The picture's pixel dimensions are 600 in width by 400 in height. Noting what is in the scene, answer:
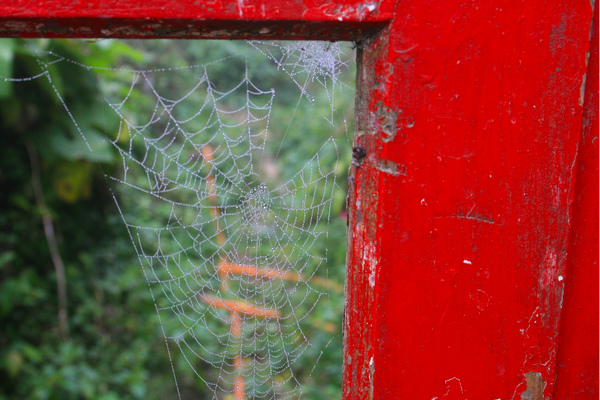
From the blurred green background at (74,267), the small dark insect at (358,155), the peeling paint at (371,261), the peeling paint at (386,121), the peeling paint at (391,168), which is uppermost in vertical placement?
the peeling paint at (386,121)

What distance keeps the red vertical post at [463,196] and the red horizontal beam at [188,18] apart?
7cm

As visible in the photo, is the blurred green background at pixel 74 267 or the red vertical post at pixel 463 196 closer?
the red vertical post at pixel 463 196

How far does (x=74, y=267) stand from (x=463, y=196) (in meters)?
3.73

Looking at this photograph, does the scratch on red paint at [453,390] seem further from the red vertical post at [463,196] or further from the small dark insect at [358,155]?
the small dark insect at [358,155]

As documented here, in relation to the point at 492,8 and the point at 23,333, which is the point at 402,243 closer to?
the point at 492,8

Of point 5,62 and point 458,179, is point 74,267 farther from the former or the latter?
point 458,179

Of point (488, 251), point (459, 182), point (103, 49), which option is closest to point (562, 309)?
point (488, 251)

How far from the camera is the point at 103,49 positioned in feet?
11.8

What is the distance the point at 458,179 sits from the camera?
85 centimetres

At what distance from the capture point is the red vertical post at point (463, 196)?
0.82 m

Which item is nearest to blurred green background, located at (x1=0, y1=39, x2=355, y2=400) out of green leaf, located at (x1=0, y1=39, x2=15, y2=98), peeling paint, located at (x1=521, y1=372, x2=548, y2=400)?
green leaf, located at (x1=0, y1=39, x2=15, y2=98)

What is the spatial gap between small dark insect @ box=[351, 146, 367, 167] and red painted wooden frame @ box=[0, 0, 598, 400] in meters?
0.01

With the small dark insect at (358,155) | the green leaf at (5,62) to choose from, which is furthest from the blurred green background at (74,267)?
the small dark insect at (358,155)

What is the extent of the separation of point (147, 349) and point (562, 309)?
3.56 meters
